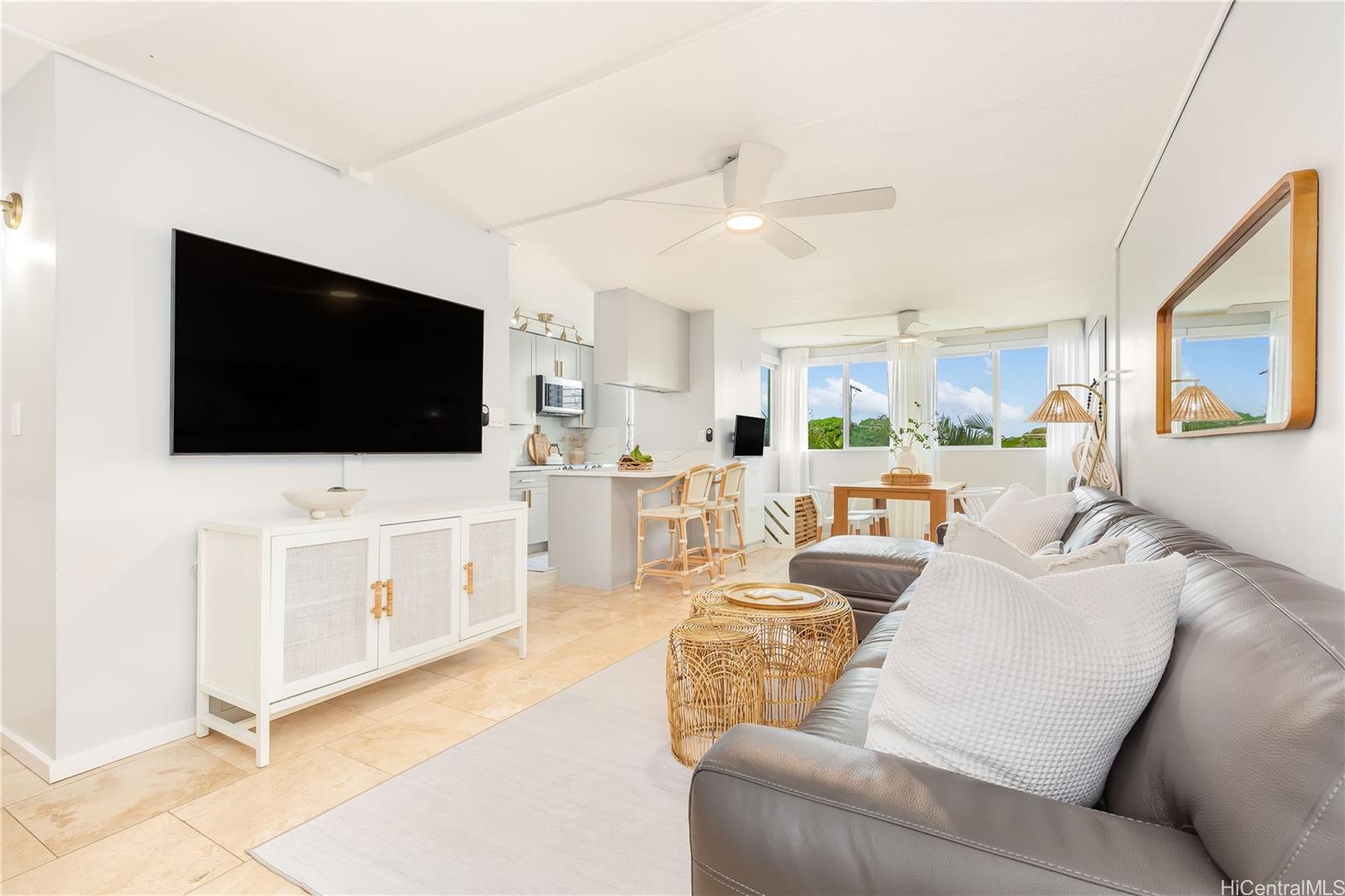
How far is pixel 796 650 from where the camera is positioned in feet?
6.96

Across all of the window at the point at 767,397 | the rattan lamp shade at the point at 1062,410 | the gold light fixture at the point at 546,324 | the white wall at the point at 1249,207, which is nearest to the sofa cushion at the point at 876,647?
the white wall at the point at 1249,207

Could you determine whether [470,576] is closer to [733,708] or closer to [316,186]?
[733,708]

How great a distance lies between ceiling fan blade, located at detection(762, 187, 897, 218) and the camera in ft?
8.92

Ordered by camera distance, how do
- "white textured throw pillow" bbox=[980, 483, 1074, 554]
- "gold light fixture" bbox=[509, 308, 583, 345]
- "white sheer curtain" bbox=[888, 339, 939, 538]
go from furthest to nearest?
"white sheer curtain" bbox=[888, 339, 939, 538] < "gold light fixture" bbox=[509, 308, 583, 345] < "white textured throw pillow" bbox=[980, 483, 1074, 554]

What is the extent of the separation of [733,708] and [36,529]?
2523 millimetres

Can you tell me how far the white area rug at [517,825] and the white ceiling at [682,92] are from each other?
96.6 inches

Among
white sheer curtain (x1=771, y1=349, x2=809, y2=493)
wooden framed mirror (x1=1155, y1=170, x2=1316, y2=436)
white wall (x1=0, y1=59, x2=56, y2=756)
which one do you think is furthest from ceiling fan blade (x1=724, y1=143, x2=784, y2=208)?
white sheer curtain (x1=771, y1=349, x2=809, y2=493)

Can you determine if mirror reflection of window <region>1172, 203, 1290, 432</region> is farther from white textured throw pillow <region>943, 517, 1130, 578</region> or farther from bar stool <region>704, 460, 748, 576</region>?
bar stool <region>704, 460, 748, 576</region>

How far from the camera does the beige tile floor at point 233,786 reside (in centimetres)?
164

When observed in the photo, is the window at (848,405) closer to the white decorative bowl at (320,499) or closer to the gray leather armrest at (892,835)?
the white decorative bowl at (320,499)

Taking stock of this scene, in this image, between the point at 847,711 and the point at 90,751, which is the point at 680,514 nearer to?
the point at 90,751

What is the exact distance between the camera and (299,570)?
2307mm

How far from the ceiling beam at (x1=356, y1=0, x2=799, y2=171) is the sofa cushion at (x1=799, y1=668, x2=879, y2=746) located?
1989mm

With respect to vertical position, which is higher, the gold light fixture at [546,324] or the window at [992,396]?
the gold light fixture at [546,324]
